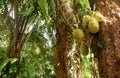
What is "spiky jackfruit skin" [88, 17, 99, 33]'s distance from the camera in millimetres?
1996

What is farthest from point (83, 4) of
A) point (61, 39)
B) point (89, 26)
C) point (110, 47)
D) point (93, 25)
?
point (110, 47)

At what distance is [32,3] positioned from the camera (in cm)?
515

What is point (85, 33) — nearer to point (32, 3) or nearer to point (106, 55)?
point (106, 55)

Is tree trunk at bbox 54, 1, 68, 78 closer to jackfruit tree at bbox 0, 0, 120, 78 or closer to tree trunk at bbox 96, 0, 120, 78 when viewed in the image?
jackfruit tree at bbox 0, 0, 120, 78

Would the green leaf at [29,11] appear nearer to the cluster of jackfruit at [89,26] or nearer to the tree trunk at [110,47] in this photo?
the cluster of jackfruit at [89,26]

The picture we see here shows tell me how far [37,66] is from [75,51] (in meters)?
1.24

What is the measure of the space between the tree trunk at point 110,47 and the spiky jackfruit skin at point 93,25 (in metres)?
0.04

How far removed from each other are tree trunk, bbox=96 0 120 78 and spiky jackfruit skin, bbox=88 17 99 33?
0.04 meters

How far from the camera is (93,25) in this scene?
1.99m

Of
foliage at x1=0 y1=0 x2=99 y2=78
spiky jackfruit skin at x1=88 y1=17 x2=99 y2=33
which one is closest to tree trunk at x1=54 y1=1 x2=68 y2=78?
foliage at x1=0 y1=0 x2=99 y2=78

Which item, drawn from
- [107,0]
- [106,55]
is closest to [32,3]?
[107,0]

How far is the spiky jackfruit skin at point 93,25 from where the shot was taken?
1996 millimetres

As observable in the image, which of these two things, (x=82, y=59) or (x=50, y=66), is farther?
(x=50, y=66)

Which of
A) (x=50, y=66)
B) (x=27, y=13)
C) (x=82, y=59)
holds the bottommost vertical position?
(x=50, y=66)
